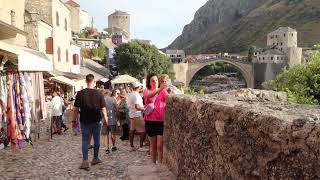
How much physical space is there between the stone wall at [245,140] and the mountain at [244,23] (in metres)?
131

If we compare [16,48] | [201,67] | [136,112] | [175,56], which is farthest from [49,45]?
[175,56]

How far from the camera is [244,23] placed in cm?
16600

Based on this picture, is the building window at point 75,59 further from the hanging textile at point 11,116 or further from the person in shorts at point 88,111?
the person in shorts at point 88,111

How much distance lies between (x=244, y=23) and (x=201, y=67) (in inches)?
3406

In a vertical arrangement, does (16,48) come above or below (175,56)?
below

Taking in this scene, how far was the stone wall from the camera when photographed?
228 cm

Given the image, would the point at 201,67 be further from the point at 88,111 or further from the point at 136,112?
the point at 88,111

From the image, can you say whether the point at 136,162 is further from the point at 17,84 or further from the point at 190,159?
the point at 190,159

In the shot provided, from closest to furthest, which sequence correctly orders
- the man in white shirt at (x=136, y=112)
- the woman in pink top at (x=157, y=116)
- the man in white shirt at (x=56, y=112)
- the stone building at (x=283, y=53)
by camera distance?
the woman in pink top at (x=157, y=116) → the man in white shirt at (x=136, y=112) → the man in white shirt at (x=56, y=112) → the stone building at (x=283, y=53)

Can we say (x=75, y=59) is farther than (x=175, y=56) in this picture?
No

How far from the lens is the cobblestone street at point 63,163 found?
6.88 metres

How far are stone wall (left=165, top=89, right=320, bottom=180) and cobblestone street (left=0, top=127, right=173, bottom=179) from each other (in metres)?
1.09

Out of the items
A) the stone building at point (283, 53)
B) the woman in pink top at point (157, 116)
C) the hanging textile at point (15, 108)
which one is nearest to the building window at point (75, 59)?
the hanging textile at point (15, 108)

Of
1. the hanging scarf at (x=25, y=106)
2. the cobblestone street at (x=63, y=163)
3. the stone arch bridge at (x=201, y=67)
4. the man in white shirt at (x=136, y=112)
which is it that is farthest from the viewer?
the stone arch bridge at (x=201, y=67)
